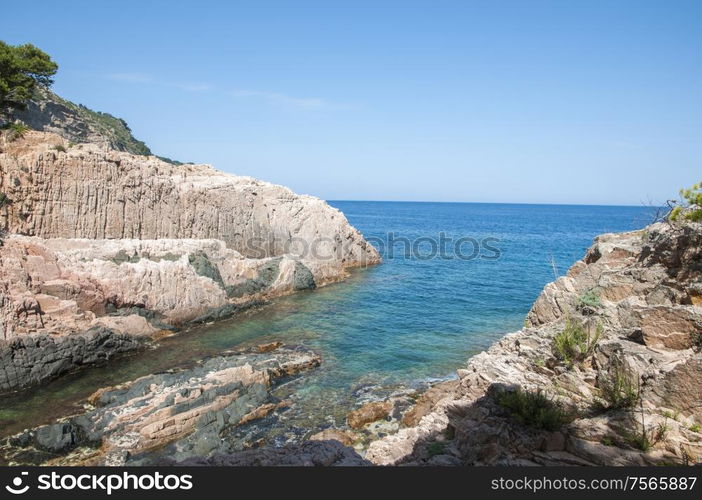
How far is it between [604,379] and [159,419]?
14631 mm

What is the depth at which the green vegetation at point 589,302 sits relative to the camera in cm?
1273

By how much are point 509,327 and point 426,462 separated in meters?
20.1

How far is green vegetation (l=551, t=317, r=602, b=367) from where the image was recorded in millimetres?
11477

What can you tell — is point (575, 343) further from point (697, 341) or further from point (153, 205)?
point (153, 205)

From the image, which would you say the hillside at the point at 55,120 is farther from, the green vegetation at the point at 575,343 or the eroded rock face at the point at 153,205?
the green vegetation at the point at 575,343

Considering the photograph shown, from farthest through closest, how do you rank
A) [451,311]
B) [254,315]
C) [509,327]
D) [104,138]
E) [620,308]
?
[104,138], [451,311], [254,315], [509,327], [620,308]

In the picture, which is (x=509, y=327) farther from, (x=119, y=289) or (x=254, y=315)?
(x=119, y=289)

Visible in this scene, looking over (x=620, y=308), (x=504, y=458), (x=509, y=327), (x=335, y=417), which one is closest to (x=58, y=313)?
(x=335, y=417)

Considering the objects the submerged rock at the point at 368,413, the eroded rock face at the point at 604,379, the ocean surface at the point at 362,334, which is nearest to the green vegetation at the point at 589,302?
the eroded rock face at the point at 604,379

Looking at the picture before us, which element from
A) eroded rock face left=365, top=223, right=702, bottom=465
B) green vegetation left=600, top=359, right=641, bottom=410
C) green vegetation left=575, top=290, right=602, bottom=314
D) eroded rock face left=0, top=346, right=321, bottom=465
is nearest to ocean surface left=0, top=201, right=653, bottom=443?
eroded rock face left=0, top=346, right=321, bottom=465

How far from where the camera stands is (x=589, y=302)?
42.6 ft

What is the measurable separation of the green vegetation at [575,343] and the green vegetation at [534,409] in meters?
Result: 2.17

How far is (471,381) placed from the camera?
12.3 m

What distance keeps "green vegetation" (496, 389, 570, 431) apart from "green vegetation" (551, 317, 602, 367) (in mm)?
2169
